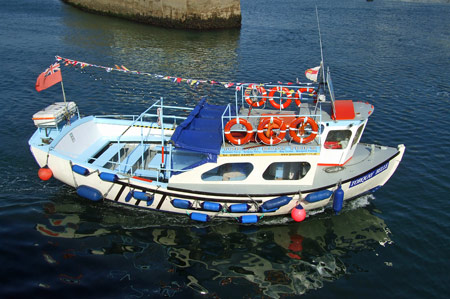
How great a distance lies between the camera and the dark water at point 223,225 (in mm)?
12203

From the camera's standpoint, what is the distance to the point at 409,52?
37.8 meters

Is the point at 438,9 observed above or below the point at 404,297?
above

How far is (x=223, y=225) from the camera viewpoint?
14750 mm

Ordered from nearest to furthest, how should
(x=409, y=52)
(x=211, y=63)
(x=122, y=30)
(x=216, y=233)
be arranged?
(x=216, y=233), (x=211, y=63), (x=409, y=52), (x=122, y=30)

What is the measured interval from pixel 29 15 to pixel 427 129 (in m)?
48.0

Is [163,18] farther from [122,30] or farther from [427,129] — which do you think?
[427,129]

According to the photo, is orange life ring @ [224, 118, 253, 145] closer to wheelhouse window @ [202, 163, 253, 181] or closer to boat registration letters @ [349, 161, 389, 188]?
wheelhouse window @ [202, 163, 253, 181]

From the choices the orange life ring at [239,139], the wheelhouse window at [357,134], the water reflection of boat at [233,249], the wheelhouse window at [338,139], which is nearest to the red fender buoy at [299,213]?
the water reflection of boat at [233,249]

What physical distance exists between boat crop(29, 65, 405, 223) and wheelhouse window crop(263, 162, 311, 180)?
0.12 feet

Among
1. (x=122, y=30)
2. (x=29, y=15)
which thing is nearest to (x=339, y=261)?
(x=122, y=30)


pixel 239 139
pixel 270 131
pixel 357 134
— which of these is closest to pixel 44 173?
pixel 239 139

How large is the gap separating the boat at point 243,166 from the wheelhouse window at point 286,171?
0.04 meters

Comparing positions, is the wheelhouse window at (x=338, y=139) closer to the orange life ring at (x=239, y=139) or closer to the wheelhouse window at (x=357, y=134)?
the wheelhouse window at (x=357, y=134)

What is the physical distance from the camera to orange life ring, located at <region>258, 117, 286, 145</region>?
14.0 m
